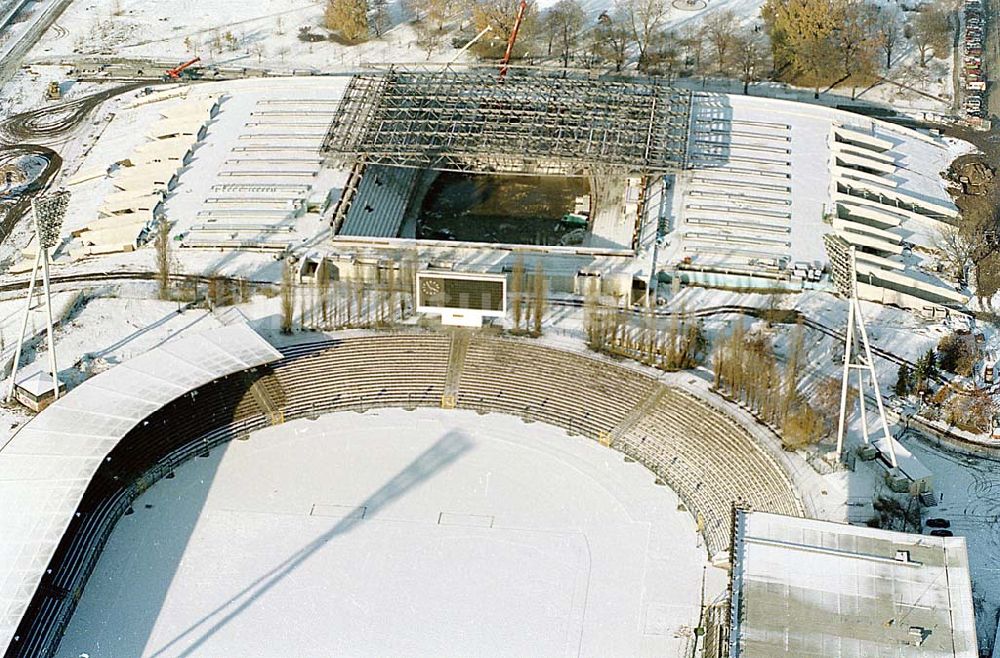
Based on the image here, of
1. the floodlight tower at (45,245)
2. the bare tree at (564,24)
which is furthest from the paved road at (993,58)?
the floodlight tower at (45,245)

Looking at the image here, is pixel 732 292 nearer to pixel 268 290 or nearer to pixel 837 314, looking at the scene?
pixel 837 314

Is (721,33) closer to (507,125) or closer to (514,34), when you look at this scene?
(514,34)

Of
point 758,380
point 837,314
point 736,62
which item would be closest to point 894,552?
point 758,380

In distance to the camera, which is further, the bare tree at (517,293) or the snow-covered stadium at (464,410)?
the bare tree at (517,293)

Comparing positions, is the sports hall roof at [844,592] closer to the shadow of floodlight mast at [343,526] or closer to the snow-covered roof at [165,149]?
the shadow of floodlight mast at [343,526]

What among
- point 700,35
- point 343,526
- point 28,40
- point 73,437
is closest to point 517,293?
point 343,526

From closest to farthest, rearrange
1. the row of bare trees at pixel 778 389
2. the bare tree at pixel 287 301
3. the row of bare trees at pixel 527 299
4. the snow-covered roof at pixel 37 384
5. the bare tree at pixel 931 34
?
the row of bare trees at pixel 778 389
the snow-covered roof at pixel 37 384
the row of bare trees at pixel 527 299
the bare tree at pixel 287 301
the bare tree at pixel 931 34

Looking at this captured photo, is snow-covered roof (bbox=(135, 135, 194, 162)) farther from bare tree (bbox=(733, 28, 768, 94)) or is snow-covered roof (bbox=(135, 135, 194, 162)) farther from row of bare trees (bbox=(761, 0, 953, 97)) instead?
row of bare trees (bbox=(761, 0, 953, 97))
